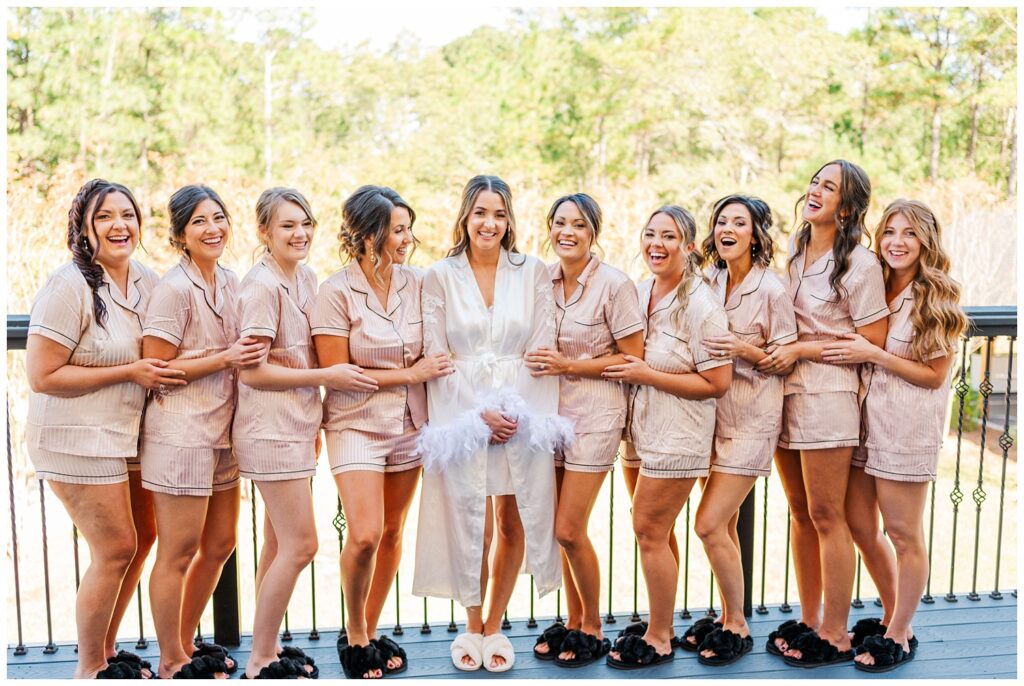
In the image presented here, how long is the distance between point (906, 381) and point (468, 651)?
1.77 meters

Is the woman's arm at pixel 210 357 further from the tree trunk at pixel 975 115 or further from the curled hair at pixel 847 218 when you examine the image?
the tree trunk at pixel 975 115

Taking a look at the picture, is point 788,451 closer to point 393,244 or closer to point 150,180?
point 393,244

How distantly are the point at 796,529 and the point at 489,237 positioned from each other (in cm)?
154

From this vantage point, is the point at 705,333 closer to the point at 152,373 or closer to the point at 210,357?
the point at 210,357

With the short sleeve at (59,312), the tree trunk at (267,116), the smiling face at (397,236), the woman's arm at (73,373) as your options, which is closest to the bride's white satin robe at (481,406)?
the smiling face at (397,236)

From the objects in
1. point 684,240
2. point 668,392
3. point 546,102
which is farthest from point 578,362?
point 546,102

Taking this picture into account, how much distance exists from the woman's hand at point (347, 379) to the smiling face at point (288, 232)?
385 mm

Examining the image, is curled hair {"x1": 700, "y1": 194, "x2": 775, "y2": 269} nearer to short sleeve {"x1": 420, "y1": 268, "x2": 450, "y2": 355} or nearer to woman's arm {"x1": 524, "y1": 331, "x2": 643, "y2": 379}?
woman's arm {"x1": 524, "y1": 331, "x2": 643, "y2": 379}

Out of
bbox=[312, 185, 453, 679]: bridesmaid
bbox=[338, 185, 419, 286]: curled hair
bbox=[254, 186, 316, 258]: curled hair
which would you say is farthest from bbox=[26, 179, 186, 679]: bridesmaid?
bbox=[338, 185, 419, 286]: curled hair

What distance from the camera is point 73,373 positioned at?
2.82m

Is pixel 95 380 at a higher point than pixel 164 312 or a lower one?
lower

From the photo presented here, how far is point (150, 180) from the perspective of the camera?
43.7 ft

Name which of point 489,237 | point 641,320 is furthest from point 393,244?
point 641,320

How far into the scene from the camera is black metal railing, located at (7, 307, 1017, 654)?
11.3 feet
